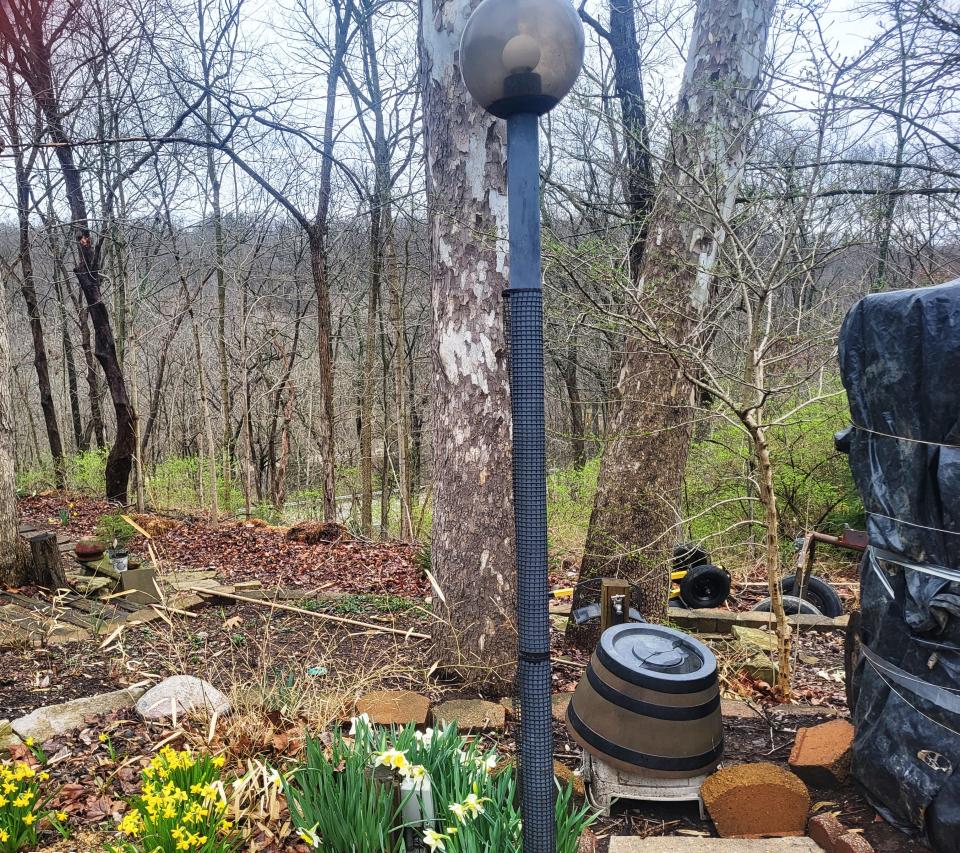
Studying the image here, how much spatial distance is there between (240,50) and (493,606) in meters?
9.96

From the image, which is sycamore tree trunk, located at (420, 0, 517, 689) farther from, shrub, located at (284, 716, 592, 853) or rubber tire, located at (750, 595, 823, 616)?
rubber tire, located at (750, 595, 823, 616)

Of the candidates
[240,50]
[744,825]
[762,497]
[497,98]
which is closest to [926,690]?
[744,825]

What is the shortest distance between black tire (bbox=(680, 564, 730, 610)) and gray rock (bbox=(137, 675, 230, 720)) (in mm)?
3344

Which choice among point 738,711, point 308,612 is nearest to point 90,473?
point 308,612

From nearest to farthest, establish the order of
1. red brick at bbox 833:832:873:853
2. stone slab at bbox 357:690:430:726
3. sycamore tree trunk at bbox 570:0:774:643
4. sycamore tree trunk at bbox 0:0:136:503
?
red brick at bbox 833:832:873:853 < stone slab at bbox 357:690:430:726 < sycamore tree trunk at bbox 570:0:774:643 < sycamore tree trunk at bbox 0:0:136:503

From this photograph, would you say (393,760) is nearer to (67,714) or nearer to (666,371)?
(67,714)

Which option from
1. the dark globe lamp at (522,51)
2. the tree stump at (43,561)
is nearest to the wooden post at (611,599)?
the dark globe lamp at (522,51)

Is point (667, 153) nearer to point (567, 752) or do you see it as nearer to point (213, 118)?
point (567, 752)

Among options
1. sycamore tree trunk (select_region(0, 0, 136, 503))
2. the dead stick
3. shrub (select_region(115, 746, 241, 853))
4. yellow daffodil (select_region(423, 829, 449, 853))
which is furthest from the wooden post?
sycamore tree trunk (select_region(0, 0, 136, 503))

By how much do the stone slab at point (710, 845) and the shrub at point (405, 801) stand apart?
0.30 m

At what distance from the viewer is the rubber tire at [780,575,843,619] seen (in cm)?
523

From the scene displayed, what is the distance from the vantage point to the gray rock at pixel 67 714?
2.88 metres

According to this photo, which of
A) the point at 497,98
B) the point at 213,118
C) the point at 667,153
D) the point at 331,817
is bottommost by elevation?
the point at 331,817

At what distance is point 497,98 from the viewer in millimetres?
1525
